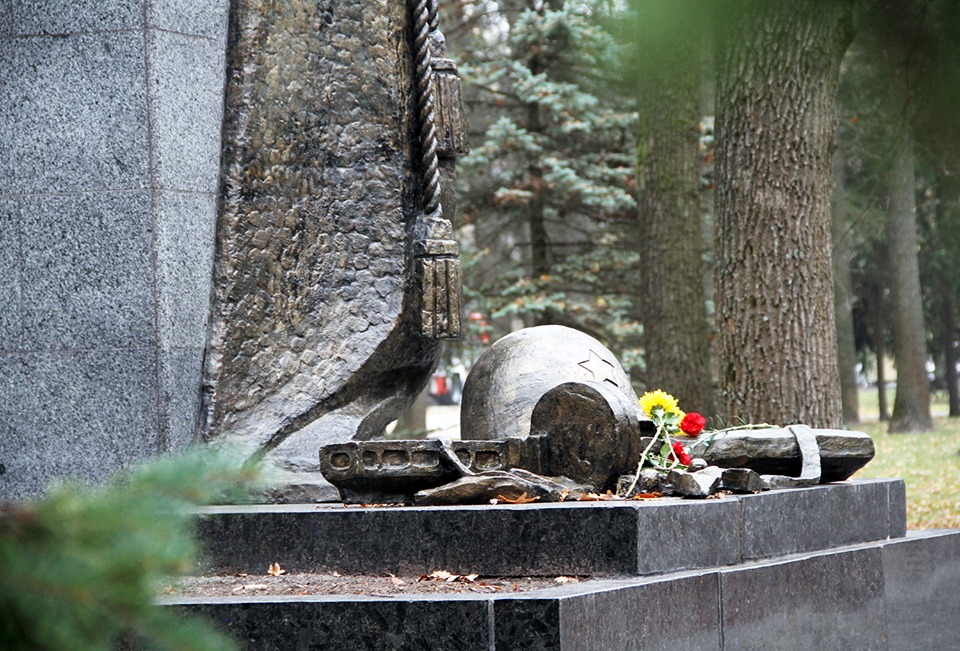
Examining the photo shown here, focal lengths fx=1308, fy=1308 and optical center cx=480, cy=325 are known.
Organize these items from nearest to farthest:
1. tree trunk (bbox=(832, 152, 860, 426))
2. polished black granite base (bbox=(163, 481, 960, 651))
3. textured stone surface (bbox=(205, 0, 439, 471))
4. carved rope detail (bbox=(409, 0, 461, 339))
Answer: polished black granite base (bbox=(163, 481, 960, 651))
textured stone surface (bbox=(205, 0, 439, 471))
carved rope detail (bbox=(409, 0, 461, 339))
tree trunk (bbox=(832, 152, 860, 426))

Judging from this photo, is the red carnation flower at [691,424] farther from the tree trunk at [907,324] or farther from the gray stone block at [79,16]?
the tree trunk at [907,324]

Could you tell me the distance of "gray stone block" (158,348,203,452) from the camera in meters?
5.23

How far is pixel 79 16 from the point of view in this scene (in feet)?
17.4

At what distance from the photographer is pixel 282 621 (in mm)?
3803

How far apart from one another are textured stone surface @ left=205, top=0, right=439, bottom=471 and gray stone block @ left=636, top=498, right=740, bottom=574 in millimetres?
1709

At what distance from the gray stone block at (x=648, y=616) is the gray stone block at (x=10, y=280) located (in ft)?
8.62

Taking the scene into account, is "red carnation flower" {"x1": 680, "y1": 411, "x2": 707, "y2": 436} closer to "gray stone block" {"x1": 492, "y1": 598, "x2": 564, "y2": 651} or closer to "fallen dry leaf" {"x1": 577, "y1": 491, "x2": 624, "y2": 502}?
"fallen dry leaf" {"x1": 577, "y1": 491, "x2": 624, "y2": 502}

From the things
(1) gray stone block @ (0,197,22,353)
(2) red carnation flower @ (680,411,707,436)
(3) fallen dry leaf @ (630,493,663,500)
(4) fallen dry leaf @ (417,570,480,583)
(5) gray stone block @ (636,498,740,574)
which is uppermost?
(1) gray stone block @ (0,197,22,353)

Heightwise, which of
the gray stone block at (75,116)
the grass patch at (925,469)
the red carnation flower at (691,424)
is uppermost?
the gray stone block at (75,116)

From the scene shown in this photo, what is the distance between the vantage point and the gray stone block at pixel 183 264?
5.25m

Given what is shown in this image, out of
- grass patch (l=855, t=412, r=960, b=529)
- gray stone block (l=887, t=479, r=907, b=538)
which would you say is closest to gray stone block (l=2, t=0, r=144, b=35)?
gray stone block (l=887, t=479, r=907, b=538)

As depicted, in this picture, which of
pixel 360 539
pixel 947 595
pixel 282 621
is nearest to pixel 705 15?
pixel 947 595

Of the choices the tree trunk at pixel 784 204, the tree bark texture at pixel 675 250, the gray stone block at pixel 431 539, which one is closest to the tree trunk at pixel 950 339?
the tree bark texture at pixel 675 250

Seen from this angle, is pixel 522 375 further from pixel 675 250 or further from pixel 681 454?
pixel 675 250
